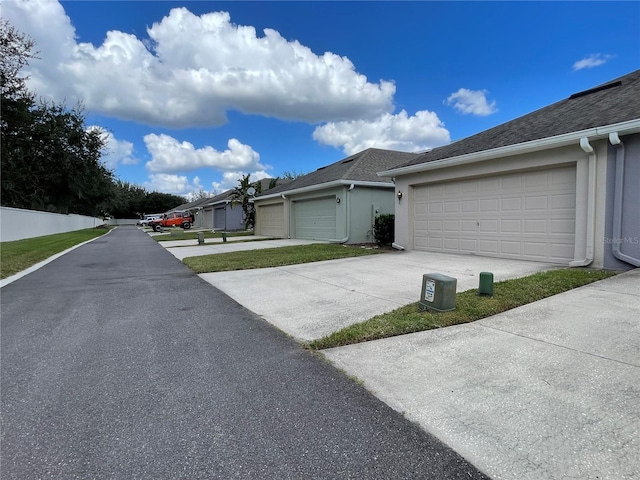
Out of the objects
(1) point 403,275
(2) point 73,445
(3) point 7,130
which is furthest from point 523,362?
(3) point 7,130

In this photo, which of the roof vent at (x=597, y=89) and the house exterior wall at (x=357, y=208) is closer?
the roof vent at (x=597, y=89)

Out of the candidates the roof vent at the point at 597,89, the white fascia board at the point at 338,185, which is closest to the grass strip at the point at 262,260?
the white fascia board at the point at 338,185

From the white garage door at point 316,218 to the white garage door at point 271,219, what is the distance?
1.93 metres

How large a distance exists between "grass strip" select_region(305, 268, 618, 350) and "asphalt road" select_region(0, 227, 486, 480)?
74cm

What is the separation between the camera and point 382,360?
3.56 metres

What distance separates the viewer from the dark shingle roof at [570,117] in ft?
26.3

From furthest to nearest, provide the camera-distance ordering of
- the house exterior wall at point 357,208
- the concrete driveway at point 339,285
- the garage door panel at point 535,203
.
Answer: the house exterior wall at point 357,208
the garage door panel at point 535,203
the concrete driveway at point 339,285

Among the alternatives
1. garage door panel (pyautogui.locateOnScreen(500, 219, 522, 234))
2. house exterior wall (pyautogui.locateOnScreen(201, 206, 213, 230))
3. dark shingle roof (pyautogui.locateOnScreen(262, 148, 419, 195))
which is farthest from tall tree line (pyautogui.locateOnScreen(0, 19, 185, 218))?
garage door panel (pyautogui.locateOnScreen(500, 219, 522, 234))

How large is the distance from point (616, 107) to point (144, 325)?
10590 millimetres

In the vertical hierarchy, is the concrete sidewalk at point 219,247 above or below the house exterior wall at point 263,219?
below

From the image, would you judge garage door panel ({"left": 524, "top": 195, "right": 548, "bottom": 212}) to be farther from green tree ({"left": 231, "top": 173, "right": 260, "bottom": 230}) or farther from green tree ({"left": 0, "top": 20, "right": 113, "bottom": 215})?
green tree ({"left": 0, "top": 20, "right": 113, "bottom": 215})

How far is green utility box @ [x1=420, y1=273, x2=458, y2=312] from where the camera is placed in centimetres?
485

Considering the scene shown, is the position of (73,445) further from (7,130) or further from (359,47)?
(7,130)

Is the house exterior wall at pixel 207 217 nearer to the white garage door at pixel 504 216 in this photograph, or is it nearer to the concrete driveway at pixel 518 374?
the white garage door at pixel 504 216
